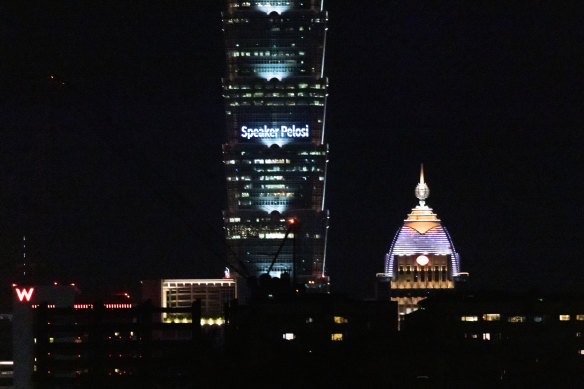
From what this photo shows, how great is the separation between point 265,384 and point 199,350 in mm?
13527

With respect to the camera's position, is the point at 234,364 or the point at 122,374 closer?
the point at 234,364

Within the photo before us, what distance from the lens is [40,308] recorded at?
589 ft

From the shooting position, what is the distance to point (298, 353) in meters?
198

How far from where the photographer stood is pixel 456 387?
19988cm

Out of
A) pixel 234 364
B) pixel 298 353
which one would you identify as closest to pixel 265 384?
pixel 234 364

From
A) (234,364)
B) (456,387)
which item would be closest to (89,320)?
(234,364)

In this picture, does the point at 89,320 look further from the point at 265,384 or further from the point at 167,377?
the point at 265,384

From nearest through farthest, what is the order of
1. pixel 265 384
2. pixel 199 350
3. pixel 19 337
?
pixel 265 384
pixel 199 350
pixel 19 337

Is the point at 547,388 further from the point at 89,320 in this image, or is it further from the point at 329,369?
the point at 89,320

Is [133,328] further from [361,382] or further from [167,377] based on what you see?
[361,382]

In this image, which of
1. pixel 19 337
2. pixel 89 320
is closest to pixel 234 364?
pixel 89 320

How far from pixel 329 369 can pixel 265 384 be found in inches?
815

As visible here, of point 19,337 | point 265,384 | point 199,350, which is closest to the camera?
point 265,384

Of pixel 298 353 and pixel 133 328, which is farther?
pixel 298 353
